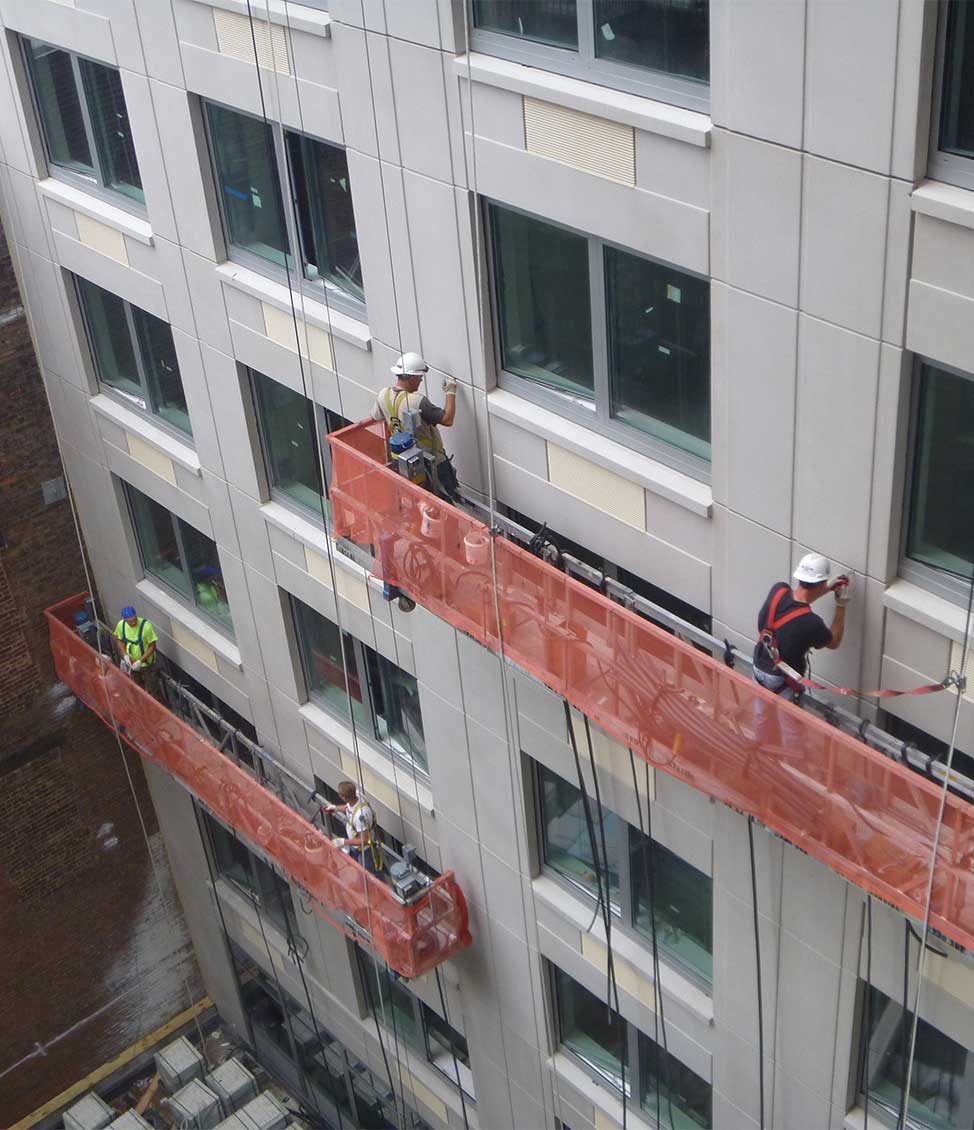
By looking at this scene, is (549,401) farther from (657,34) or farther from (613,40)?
(657,34)

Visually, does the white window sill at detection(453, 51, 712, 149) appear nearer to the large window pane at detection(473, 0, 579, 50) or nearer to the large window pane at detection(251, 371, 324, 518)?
the large window pane at detection(473, 0, 579, 50)

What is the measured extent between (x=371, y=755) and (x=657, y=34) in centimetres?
1090

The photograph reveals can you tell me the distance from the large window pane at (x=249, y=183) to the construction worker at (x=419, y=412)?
9.22ft

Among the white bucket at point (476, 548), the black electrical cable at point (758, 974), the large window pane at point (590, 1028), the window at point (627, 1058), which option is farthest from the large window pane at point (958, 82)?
the large window pane at point (590, 1028)

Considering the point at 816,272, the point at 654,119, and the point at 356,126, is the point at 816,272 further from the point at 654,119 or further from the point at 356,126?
the point at 356,126

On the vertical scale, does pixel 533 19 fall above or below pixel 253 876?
above

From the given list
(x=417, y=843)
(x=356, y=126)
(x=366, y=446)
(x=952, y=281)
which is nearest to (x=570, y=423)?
(x=366, y=446)

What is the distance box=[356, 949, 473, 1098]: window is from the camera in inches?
861

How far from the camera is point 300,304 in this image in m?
16.0

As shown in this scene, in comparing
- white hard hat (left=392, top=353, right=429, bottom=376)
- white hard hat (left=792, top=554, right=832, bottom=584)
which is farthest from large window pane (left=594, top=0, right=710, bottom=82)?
white hard hat (left=792, top=554, right=832, bottom=584)

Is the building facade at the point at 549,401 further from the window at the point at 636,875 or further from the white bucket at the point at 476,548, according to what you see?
the white bucket at the point at 476,548

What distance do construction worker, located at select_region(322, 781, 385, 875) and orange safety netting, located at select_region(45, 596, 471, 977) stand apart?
0.46 m

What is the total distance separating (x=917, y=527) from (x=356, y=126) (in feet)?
20.8

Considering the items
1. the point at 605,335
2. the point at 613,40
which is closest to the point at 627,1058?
the point at 605,335
